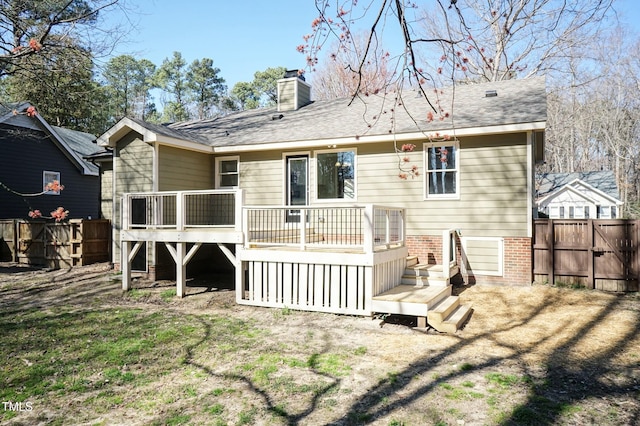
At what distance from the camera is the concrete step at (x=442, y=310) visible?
6258mm

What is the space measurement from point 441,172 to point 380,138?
1.59 meters

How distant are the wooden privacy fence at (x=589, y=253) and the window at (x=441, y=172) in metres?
1.91

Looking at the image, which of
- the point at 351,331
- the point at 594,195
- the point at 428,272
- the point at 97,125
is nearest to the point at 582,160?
the point at 594,195

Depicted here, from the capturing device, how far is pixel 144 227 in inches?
375

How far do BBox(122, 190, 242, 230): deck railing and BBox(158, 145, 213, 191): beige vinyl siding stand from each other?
39 centimetres

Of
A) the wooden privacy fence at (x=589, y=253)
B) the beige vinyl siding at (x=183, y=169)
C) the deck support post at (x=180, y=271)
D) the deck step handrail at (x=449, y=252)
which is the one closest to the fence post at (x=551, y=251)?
the wooden privacy fence at (x=589, y=253)

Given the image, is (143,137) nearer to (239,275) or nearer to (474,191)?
(239,275)

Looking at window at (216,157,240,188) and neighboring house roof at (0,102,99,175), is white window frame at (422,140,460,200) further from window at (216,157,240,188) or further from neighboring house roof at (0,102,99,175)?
neighboring house roof at (0,102,99,175)

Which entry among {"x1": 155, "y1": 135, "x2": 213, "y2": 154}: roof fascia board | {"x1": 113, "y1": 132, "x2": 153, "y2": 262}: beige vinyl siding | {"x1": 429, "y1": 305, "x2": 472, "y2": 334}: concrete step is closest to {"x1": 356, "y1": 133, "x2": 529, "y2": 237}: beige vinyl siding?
{"x1": 429, "y1": 305, "x2": 472, "y2": 334}: concrete step

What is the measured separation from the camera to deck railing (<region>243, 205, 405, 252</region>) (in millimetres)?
7095

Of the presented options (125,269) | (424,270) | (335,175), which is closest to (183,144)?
(125,269)

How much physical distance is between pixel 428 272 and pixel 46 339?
6.47 m

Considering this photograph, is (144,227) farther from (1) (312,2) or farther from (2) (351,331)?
(1) (312,2)

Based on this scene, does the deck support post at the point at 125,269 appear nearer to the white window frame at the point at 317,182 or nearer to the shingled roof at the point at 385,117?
the shingled roof at the point at 385,117
